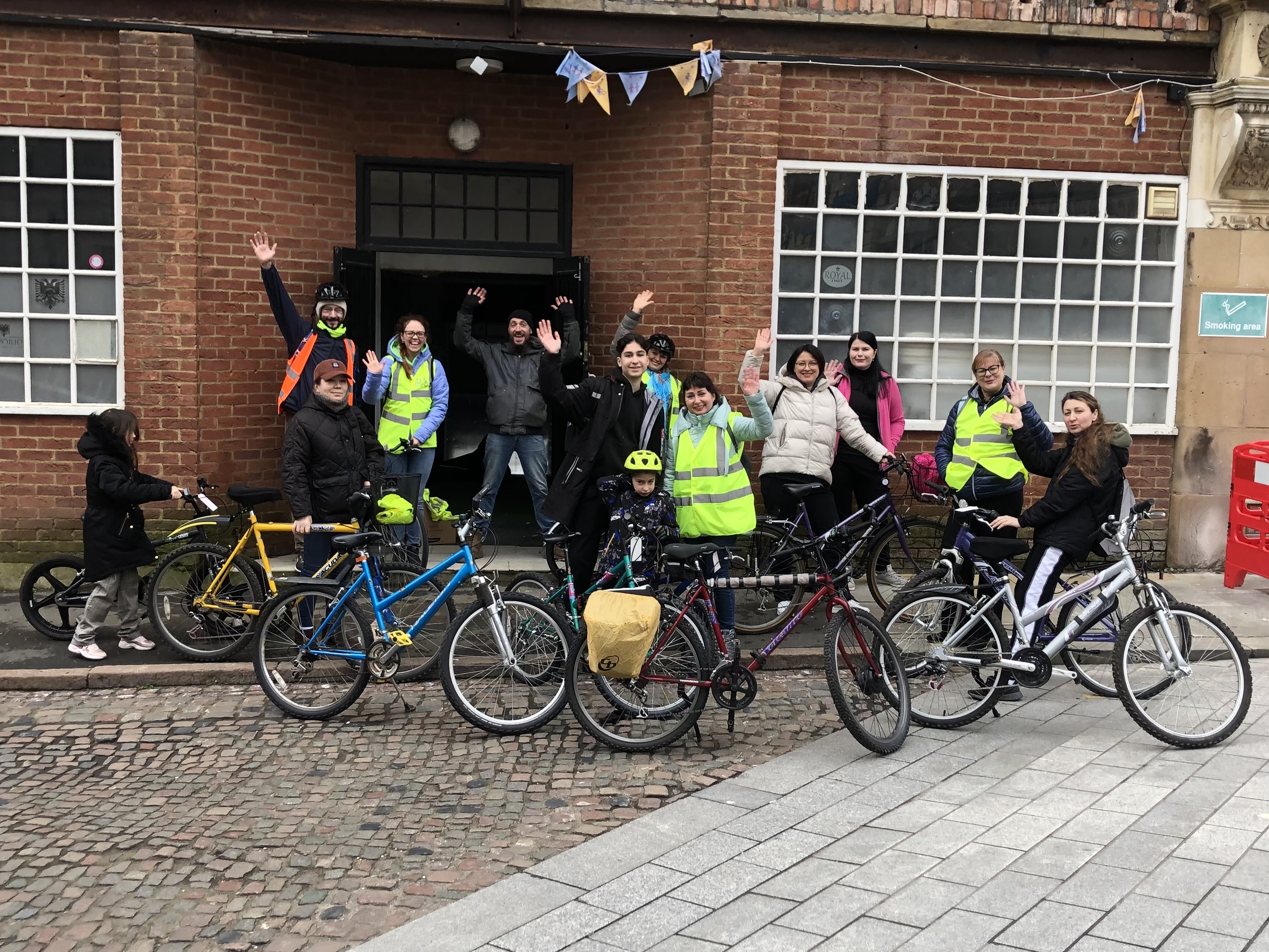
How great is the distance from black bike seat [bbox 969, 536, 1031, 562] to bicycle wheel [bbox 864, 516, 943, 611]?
2436mm

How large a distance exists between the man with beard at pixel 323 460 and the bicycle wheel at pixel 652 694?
208cm

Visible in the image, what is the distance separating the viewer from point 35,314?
9.26 metres

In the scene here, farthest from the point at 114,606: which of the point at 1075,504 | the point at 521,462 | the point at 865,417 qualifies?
the point at 1075,504

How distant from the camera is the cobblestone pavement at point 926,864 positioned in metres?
4.01

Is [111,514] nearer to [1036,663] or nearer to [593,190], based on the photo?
[593,190]

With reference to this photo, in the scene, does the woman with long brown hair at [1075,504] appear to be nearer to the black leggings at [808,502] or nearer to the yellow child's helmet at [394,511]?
the black leggings at [808,502]

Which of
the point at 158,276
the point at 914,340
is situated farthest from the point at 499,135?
the point at 914,340

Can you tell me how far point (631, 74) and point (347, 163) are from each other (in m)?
2.47

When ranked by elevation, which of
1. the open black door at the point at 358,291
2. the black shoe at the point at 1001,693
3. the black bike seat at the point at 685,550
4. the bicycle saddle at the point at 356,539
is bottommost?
the black shoe at the point at 1001,693

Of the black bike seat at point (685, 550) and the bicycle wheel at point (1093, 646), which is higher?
the black bike seat at point (685, 550)

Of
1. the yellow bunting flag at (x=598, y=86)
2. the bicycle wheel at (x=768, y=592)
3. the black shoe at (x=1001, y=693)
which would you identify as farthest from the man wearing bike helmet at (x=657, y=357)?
the black shoe at (x=1001, y=693)

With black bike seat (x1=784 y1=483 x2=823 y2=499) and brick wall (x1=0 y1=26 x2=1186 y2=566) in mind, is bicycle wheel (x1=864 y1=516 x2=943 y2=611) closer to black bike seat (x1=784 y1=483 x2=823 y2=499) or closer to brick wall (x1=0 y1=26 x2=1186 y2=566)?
black bike seat (x1=784 y1=483 x2=823 y2=499)

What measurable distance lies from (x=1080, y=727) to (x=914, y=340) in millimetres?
4463

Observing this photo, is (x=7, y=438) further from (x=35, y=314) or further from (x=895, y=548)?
(x=895, y=548)
